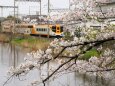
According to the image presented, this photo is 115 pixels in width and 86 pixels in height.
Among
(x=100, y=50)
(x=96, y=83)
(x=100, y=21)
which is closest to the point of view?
(x=100, y=21)

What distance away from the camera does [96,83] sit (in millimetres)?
10406

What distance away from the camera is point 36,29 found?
31.9m

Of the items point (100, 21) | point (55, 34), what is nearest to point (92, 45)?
point (100, 21)

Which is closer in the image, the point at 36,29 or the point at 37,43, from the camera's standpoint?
the point at 37,43

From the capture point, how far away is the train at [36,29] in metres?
28.5

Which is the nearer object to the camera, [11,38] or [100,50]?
[100,50]

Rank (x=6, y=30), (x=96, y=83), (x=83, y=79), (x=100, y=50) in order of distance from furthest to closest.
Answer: (x=6, y=30) → (x=83, y=79) → (x=96, y=83) → (x=100, y=50)

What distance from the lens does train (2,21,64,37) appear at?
2851 cm

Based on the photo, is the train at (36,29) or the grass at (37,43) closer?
the grass at (37,43)

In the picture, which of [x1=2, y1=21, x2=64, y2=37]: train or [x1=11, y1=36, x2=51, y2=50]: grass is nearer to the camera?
[x1=11, y1=36, x2=51, y2=50]: grass

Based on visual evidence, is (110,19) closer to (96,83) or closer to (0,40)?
(96,83)

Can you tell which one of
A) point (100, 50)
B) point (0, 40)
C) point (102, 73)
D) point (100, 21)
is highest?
point (100, 21)

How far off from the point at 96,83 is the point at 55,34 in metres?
18.7

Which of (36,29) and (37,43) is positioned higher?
(36,29)
